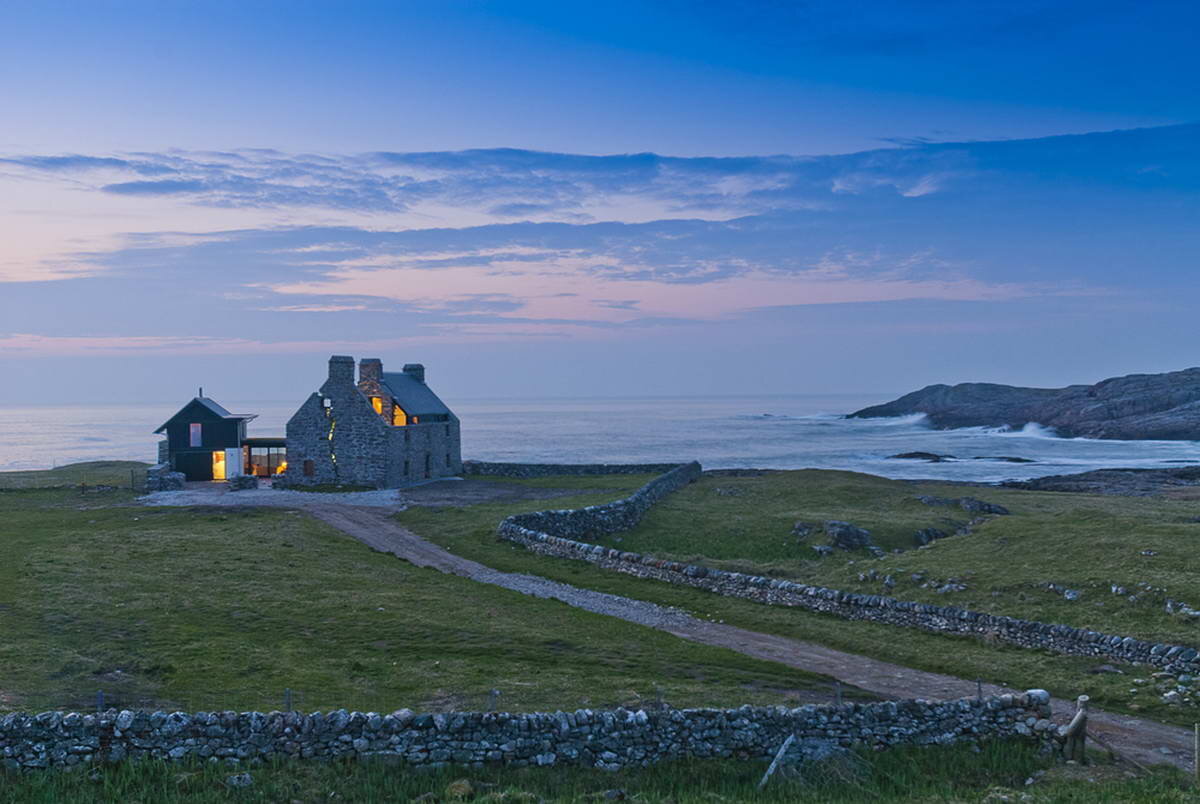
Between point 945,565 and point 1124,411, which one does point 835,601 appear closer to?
point 945,565

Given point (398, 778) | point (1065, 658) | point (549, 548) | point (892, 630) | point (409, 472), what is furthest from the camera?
point (409, 472)

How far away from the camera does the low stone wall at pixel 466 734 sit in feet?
42.4

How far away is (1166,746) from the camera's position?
15414 millimetres

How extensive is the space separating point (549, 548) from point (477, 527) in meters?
6.81

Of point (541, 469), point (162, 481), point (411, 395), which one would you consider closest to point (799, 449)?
point (541, 469)

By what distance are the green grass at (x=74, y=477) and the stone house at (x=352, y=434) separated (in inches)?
498

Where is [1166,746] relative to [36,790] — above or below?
below

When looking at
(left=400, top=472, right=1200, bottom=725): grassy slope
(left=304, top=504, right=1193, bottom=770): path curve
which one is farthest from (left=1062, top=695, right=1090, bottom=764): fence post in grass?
(left=400, top=472, right=1200, bottom=725): grassy slope

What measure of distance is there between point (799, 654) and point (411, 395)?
47691 millimetres

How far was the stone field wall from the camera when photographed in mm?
20219

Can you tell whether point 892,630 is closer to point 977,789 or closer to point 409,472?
point 977,789

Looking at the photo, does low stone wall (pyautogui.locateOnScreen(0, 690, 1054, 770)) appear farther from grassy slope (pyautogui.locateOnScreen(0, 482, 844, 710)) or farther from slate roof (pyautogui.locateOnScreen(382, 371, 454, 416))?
slate roof (pyautogui.locateOnScreen(382, 371, 454, 416))

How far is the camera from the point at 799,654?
21.8 metres

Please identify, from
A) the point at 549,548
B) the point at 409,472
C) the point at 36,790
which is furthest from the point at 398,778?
the point at 409,472
